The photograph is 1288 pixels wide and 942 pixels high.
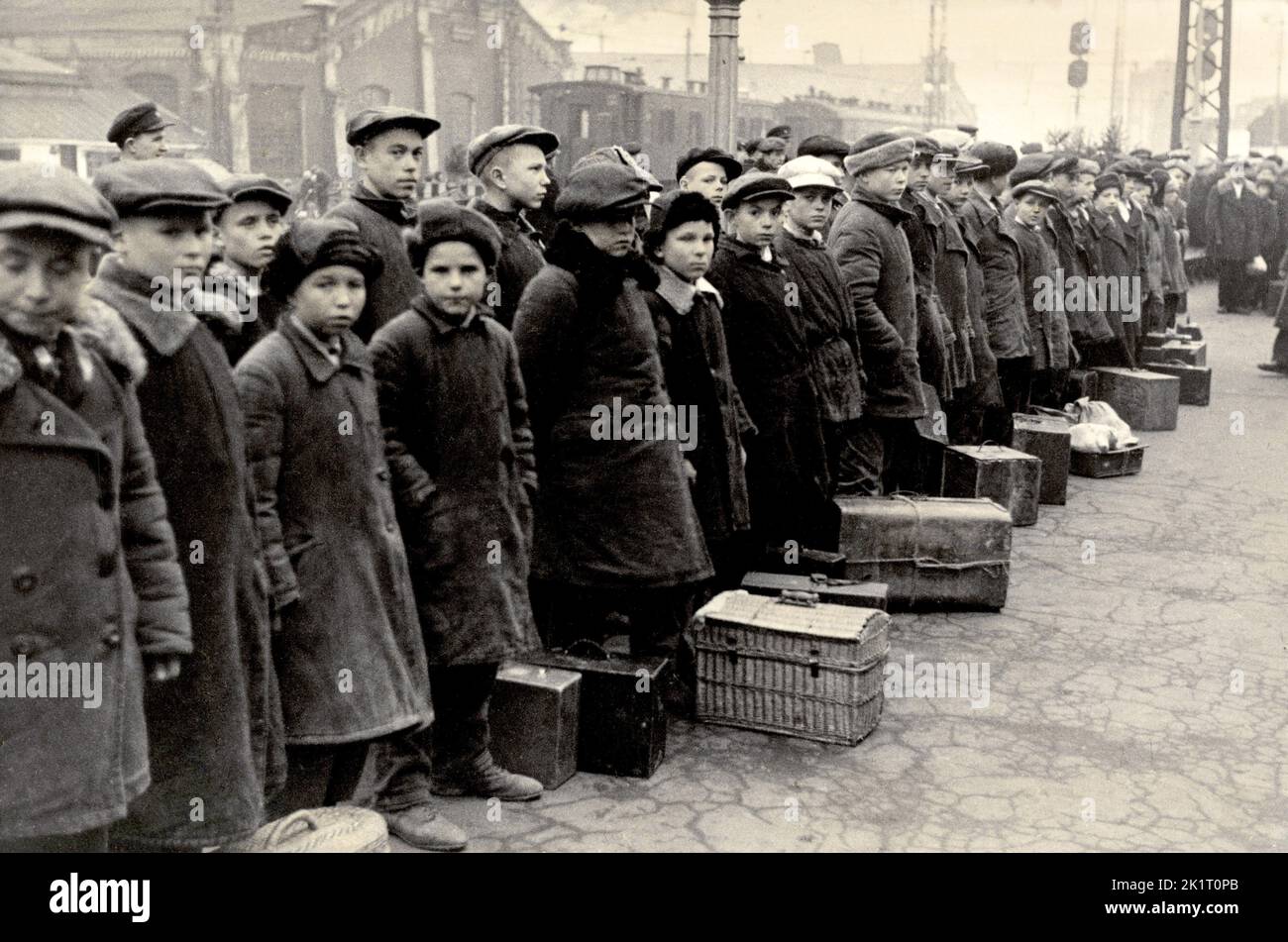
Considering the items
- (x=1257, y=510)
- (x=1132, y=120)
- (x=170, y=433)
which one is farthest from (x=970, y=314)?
(x=1132, y=120)

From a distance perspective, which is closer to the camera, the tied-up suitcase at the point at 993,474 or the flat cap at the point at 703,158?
the flat cap at the point at 703,158

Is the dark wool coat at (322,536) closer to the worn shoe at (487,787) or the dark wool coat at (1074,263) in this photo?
the worn shoe at (487,787)

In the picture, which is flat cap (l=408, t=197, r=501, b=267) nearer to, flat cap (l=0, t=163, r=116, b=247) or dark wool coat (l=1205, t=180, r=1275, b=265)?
flat cap (l=0, t=163, r=116, b=247)

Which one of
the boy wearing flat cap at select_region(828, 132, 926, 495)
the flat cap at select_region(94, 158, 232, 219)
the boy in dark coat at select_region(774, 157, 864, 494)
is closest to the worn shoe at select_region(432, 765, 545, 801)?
the flat cap at select_region(94, 158, 232, 219)

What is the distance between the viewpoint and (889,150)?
24.8ft

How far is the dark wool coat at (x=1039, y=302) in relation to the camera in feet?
34.1

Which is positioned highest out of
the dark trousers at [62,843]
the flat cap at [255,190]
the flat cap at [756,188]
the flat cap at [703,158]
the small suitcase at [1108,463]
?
the flat cap at [703,158]

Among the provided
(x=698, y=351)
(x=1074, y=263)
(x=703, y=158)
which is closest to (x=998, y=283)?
(x=1074, y=263)

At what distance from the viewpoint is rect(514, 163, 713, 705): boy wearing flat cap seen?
16.8 ft

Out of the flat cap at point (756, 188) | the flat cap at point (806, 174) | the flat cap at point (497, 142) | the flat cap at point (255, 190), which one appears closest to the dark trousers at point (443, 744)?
the flat cap at point (255, 190)

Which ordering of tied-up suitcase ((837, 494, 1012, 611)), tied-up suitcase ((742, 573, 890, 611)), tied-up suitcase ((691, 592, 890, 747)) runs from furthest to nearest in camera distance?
tied-up suitcase ((837, 494, 1012, 611)) → tied-up suitcase ((742, 573, 890, 611)) → tied-up suitcase ((691, 592, 890, 747))

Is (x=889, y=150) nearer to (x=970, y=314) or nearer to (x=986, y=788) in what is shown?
(x=970, y=314)

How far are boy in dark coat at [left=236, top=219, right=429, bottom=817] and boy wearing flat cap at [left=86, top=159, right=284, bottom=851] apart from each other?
11.2 inches

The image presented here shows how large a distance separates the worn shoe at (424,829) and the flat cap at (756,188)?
3.21 metres
